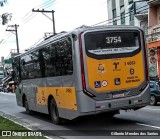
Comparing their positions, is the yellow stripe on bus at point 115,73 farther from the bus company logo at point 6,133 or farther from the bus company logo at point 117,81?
the bus company logo at point 6,133

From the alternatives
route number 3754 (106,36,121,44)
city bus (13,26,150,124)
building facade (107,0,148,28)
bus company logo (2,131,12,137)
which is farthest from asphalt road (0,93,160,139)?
building facade (107,0,148,28)

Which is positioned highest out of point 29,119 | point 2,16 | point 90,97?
point 2,16

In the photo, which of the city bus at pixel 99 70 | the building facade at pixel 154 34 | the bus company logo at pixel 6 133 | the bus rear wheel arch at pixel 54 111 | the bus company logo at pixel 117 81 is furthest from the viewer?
the building facade at pixel 154 34

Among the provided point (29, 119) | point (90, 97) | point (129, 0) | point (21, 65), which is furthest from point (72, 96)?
point (129, 0)

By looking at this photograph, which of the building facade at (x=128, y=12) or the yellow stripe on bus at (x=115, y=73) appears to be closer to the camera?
the yellow stripe on bus at (x=115, y=73)

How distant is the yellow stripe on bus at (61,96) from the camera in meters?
13.0

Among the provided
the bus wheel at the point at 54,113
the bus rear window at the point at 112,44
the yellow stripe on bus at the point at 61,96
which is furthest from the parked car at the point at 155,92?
the bus rear window at the point at 112,44

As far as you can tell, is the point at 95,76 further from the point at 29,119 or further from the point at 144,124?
the point at 29,119

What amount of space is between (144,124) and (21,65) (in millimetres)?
8516

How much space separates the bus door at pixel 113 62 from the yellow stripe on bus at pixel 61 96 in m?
0.77

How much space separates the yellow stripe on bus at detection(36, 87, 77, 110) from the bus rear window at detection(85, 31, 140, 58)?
1.41 metres

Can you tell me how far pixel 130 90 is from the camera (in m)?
13.2

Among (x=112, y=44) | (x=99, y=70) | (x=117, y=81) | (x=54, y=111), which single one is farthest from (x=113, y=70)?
(x=54, y=111)

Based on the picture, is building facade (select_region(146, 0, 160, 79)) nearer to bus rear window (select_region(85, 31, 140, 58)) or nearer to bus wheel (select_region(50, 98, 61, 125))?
bus wheel (select_region(50, 98, 61, 125))
